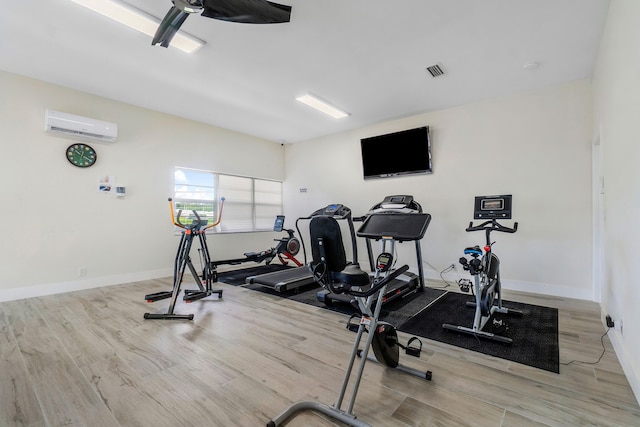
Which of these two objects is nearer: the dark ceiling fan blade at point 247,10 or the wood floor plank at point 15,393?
the wood floor plank at point 15,393

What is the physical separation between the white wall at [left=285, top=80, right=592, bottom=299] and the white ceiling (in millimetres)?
344

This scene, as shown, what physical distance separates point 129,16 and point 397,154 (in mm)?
4296

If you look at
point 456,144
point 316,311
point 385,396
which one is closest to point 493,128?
point 456,144

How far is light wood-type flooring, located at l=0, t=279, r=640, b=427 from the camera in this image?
5.15ft

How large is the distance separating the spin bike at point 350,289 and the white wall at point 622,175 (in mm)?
1401

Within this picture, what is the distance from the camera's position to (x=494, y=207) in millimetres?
3273

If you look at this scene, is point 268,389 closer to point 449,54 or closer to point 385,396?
point 385,396

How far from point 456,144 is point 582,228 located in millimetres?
2085

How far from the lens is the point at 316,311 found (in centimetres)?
336

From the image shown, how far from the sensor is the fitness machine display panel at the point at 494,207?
126 inches

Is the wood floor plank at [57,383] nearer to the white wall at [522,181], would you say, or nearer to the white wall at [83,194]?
the white wall at [83,194]

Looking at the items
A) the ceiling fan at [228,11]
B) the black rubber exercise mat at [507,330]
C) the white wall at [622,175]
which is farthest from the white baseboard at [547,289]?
the ceiling fan at [228,11]

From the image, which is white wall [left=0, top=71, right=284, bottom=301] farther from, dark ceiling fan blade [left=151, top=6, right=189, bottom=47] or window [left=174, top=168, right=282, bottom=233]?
dark ceiling fan blade [left=151, top=6, right=189, bottom=47]

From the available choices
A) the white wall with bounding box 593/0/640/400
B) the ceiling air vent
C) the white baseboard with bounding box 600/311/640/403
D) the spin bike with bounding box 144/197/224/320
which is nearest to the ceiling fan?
the spin bike with bounding box 144/197/224/320
